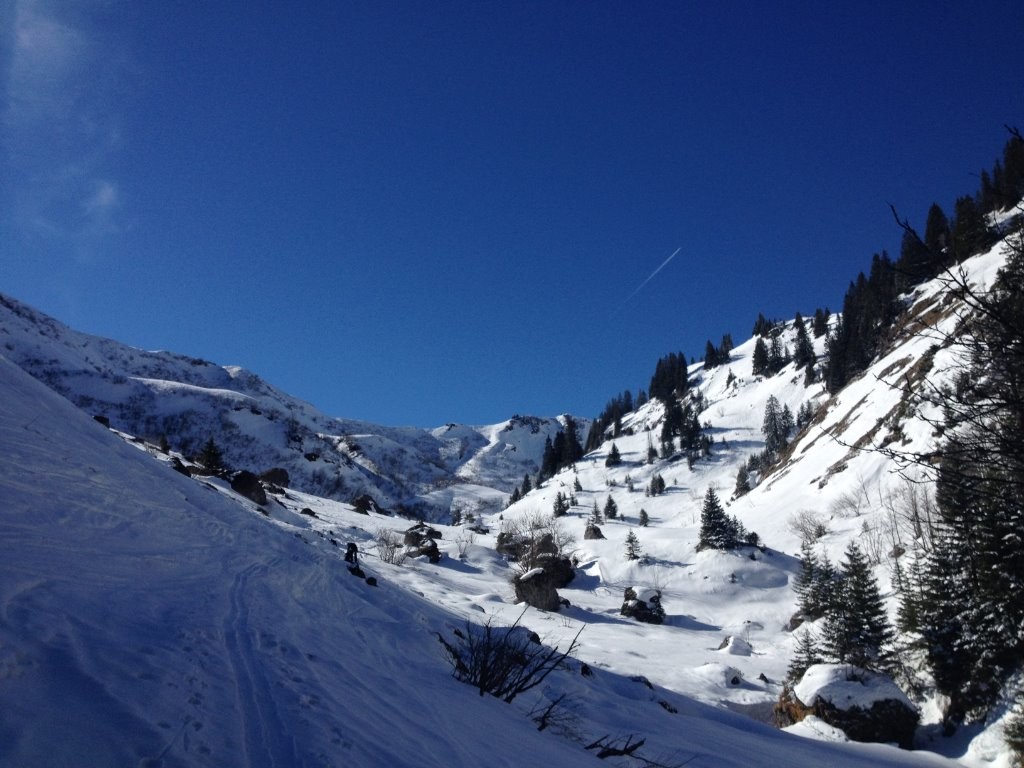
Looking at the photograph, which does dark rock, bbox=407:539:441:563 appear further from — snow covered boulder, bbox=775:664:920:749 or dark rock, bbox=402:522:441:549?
snow covered boulder, bbox=775:664:920:749

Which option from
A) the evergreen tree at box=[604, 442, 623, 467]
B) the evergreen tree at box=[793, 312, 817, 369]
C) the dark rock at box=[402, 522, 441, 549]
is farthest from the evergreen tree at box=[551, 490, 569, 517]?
the evergreen tree at box=[793, 312, 817, 369]

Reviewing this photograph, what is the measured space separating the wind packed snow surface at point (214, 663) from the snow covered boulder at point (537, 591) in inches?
604

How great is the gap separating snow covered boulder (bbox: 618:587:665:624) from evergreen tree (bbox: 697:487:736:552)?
935 cm

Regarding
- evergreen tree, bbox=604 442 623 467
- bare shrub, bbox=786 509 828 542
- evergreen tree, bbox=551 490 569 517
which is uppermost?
evergreen tree, bbox=604 442 623 467

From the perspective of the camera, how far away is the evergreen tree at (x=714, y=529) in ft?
127

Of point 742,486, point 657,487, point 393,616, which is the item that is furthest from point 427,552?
point 657,487

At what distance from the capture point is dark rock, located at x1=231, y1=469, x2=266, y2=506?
96.0 ft

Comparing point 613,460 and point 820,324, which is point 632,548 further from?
point 820,324

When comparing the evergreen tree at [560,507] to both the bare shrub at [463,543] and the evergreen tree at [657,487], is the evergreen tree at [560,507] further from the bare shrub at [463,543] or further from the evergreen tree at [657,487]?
the bare shrub at [463,543]

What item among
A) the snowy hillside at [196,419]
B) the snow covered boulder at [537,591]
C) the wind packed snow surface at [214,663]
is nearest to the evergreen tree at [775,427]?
the snow covered boulder at [537,591]

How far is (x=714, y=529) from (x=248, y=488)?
33.1 meters

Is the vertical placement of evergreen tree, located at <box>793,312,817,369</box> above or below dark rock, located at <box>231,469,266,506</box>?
above

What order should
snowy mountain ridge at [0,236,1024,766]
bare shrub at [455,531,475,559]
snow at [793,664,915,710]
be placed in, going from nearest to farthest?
snowy mountain ridge at [0,236,1024,766] < snow at [793,664,915,710] < bare shrub at [455,531,475,559]

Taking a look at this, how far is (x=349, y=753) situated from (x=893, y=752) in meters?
15.7
